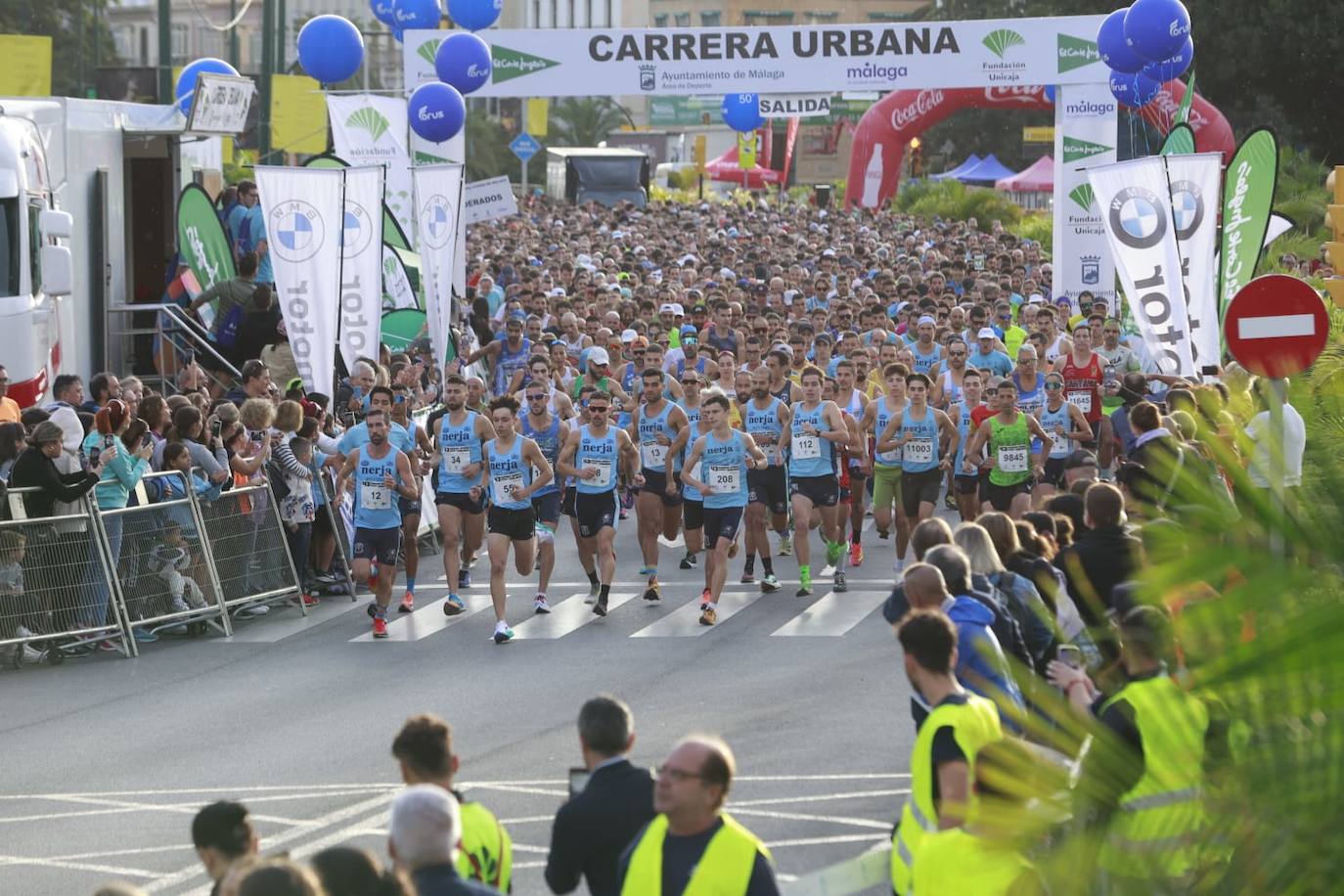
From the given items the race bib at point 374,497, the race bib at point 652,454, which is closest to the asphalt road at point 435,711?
the race bib at point 374,497

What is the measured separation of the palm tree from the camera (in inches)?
3935

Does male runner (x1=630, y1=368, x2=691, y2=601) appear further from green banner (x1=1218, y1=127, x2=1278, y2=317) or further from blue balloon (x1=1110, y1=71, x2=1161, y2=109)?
blue balloon (x1=1110, y1=71, x2=1161, y2=109)

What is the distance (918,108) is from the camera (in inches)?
1676

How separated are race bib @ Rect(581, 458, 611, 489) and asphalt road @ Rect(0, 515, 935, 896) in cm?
101

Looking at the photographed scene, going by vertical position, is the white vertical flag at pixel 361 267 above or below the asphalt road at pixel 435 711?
above

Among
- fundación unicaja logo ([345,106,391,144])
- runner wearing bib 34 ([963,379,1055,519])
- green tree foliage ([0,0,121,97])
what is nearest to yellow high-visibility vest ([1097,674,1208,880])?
runner wearing bib 34 ([963,379,1055,519])

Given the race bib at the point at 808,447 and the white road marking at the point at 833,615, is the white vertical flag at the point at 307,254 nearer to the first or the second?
the race bib at the point at 808,447

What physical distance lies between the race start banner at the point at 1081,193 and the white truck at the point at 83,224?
39.9 feet

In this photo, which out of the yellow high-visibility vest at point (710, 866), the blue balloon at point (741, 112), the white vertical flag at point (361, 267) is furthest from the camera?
the blue balloon at point (741, 112)

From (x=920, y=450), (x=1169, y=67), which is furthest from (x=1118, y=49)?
(x=920, y=450)

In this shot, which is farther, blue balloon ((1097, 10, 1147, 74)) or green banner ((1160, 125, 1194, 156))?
blue balloon ((1097, 10, 1147, 74))

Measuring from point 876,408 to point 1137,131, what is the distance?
14.5m

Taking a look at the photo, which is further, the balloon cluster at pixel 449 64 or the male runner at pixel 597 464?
the balloon cluster at pixel 449 64

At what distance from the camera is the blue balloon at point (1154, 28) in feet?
80.3
